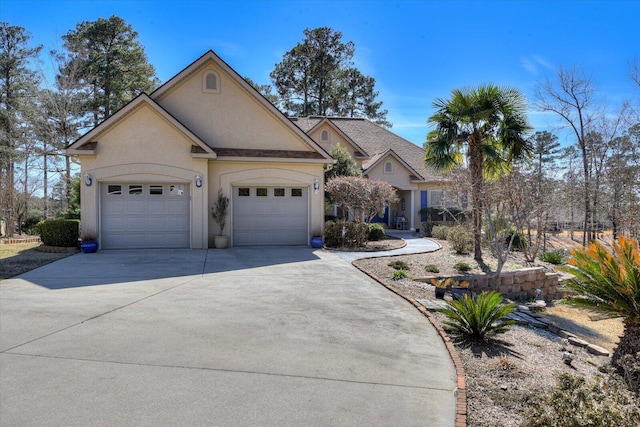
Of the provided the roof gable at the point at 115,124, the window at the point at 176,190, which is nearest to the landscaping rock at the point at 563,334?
the roof gable at the point at 115,124

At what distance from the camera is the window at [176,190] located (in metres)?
15.1

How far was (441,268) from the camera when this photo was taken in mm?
12695

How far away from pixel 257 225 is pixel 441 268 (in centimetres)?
736

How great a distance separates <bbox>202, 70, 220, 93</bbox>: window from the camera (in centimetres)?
1612

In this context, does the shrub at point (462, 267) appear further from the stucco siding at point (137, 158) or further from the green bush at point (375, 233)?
the stucco siding at point (137, 158)

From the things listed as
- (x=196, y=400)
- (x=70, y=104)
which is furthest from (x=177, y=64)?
(x=196, y=400)

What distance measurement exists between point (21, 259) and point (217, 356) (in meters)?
11.0

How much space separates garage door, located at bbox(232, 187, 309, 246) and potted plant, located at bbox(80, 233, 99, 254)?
487 cm

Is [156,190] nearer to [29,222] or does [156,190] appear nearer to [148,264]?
[148,264]

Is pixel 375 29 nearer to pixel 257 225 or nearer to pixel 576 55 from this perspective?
pixel 257 225

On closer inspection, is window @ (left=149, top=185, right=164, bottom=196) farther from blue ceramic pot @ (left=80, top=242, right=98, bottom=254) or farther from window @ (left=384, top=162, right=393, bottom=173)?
window @ (left=384, top=162, right=393, bottom=173)

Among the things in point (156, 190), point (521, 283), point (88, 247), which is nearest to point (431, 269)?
point (521, 283)

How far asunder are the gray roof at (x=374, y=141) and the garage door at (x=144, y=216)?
41.5 feet

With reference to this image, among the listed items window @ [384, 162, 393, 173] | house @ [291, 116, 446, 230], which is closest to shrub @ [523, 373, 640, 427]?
house @ [291, 116, 446, 230]
